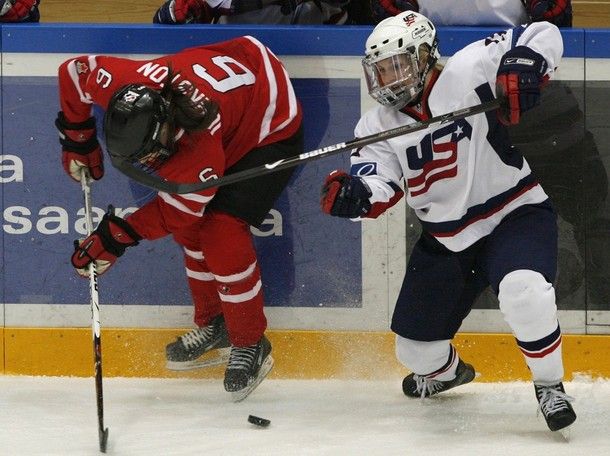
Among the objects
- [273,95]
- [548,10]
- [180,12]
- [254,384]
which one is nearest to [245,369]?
[254,384]

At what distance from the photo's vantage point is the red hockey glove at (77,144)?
142 inches

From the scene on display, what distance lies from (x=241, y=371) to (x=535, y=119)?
109 centimetres

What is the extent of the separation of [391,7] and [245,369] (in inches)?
43.8

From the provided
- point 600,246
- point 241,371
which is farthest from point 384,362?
point 600,246

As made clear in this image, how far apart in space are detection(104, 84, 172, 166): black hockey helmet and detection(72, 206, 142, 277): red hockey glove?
235 millimetres

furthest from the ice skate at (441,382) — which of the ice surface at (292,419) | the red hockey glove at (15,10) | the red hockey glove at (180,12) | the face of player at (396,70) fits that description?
the red hockey glove at (15,10)

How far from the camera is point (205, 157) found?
10.8ft

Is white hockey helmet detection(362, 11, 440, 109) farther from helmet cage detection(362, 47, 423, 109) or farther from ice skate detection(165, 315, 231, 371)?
ice skate detection(165, 315, 231, 371)

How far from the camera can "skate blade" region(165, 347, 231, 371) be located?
376 cm

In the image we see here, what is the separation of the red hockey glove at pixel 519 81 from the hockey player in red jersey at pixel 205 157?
74cm

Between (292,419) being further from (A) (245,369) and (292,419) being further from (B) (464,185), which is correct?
(B) (464,185)

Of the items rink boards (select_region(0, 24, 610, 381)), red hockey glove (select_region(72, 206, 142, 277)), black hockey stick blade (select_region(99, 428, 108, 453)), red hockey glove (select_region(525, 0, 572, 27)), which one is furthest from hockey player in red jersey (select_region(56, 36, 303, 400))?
red hockey glove (select_region(525, 0, 572, 27))

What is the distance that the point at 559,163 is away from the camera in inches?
144

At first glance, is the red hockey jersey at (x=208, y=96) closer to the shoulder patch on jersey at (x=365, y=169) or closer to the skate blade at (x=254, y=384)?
the shoulder patch on jersey at (x=365, y=169)
